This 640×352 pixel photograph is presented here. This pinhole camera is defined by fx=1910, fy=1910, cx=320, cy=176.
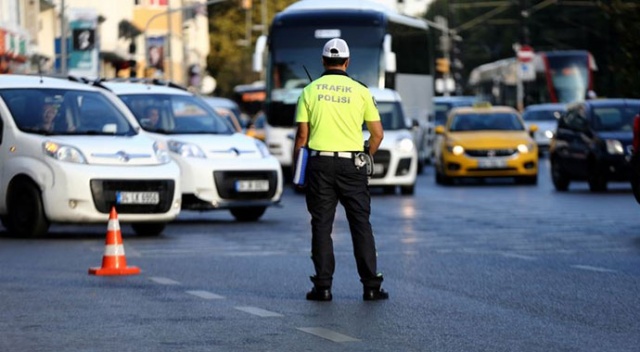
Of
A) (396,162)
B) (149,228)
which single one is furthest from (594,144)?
(149,228)

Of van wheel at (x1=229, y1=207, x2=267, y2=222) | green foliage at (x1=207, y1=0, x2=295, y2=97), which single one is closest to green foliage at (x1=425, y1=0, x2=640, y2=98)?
van wheel at (x1=229, y1=207, x2=267, y2=222)

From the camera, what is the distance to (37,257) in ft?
56.7

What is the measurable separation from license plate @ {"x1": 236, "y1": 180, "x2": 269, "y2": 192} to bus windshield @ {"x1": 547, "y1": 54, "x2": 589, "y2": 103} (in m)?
45.7

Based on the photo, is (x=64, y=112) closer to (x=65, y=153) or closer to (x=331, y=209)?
(x=65, y=153)

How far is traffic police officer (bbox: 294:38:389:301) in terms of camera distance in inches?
503

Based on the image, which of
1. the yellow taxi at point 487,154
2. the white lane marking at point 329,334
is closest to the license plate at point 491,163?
the yellow taxi at point 487,154

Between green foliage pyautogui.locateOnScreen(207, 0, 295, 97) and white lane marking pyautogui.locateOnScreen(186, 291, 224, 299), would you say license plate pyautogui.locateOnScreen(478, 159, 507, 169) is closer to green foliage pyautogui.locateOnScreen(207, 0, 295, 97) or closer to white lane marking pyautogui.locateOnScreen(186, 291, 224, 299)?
white lane marking pyautogui.locateOnScreen(186, 291, 224, 299)

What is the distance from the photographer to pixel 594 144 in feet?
105

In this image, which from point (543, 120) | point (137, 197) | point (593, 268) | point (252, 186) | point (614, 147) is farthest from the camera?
point (543, 120)

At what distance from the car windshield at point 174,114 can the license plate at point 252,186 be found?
123 cm

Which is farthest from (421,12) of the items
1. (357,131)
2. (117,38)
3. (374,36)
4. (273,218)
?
(357,131)

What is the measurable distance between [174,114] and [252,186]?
1754 millimetres

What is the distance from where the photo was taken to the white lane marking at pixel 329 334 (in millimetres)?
10352

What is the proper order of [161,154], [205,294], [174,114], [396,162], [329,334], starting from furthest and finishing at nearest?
[396,162]
[174,114]
[161,154]
[205,294]
[329,334]
